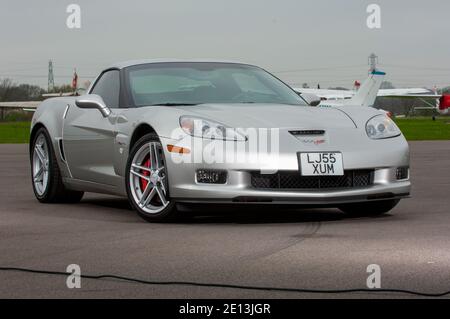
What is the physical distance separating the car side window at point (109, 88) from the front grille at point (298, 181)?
6.59 ft

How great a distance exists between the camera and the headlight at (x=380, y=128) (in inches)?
342

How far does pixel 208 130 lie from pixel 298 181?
83 centimetres

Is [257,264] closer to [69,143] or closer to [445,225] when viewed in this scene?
[445,225]

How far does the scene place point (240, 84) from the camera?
9.80 meters

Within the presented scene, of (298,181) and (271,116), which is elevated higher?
(271,116)

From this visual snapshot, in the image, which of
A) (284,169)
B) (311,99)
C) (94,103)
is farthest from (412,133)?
(284,169)

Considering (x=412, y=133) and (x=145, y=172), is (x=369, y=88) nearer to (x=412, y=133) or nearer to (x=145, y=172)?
(x=412, y=133)

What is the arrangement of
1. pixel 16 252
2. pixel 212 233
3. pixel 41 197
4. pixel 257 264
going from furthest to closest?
pixel 41 197 → pixel 212 233 → pixel 16 252 → pixel 257 264

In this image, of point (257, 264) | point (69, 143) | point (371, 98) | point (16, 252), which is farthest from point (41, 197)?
point (371, 98)

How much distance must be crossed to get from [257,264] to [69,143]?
4.53 metres

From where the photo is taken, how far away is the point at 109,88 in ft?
33.1

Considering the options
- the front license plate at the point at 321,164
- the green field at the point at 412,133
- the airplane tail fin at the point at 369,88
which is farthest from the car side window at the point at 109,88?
the airplane tail fin at the point at 369,88

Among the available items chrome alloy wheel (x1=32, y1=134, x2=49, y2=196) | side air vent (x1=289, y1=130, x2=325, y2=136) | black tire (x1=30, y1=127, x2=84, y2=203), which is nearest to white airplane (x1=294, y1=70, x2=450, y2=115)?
side air vent (x1=289, y1=130, x2=325, y2=136)
